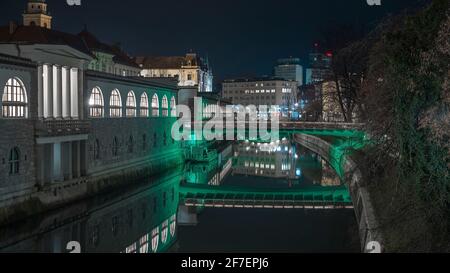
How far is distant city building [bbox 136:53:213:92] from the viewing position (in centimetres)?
11788

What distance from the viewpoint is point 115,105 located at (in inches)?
1511

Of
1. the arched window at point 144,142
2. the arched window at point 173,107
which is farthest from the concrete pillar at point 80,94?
the arched window at point 173,107

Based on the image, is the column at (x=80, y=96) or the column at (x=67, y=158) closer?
the column at (x=67, y=158)

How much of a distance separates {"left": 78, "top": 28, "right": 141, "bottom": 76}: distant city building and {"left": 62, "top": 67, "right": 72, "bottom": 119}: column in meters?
40.3

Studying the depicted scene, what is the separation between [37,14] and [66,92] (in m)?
44.6

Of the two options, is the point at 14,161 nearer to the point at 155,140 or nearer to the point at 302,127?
the point at 155,140

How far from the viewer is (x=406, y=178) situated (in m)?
16.0

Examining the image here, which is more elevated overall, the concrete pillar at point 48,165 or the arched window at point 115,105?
the arched window at point 115,105

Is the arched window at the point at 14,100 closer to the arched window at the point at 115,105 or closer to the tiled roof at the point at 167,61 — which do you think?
the arched window at the point at 115,105

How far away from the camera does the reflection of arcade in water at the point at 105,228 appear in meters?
22.9

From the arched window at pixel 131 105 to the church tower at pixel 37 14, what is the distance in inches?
1373
